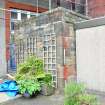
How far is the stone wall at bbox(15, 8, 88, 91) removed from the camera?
8125 millimetres

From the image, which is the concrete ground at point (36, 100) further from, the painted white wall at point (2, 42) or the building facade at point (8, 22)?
the painted white wall at point (2, 42)

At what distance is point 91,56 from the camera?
25.6ft

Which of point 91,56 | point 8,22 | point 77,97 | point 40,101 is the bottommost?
point 40,101

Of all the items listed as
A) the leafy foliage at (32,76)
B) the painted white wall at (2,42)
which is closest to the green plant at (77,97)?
the leafy foliage at (32,76)

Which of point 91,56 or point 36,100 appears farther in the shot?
point 91,56

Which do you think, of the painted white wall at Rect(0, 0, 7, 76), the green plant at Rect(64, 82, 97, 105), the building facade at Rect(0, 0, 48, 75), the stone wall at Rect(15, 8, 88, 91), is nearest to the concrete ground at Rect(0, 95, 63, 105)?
the stone wall at Rect(15, 8, 88, 91)

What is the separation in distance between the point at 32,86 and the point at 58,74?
935 millimetres

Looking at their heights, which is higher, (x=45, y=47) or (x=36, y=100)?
(x=45, y=47)

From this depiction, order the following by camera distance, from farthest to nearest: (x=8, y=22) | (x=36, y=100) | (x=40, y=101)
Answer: (x=8, y=22), (x=36, y=100), (x=40, y=101)

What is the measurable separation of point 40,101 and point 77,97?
8.30ft

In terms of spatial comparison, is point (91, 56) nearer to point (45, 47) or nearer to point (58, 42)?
Result: point (58, 42)

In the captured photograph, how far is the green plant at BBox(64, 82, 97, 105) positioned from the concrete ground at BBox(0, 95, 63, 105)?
187 cm

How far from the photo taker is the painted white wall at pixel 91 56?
7480mm

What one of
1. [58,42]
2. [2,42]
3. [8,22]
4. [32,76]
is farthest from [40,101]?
[8,22]
